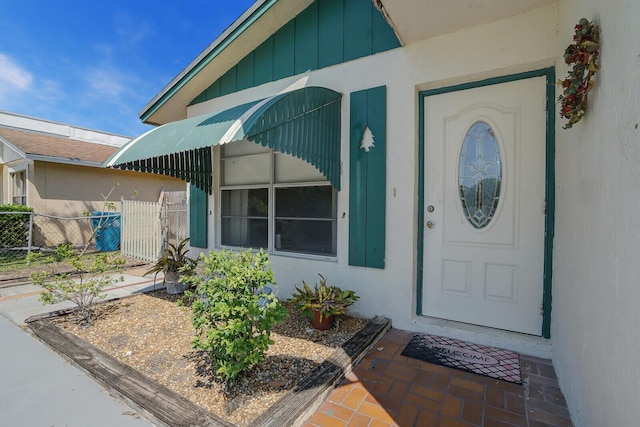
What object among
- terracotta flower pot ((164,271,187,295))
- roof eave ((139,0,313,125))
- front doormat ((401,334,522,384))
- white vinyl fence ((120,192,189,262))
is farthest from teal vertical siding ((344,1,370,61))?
white vinyl fence ((120,192,189,262))

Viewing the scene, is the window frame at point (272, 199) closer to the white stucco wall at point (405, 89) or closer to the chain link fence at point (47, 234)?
the white stucco wall at point (405, 89)

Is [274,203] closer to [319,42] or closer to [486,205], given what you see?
[319,42]

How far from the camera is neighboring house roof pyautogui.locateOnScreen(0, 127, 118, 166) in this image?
8.41 metres

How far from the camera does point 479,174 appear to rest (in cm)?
305

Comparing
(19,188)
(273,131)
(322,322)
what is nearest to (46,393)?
(322,322)

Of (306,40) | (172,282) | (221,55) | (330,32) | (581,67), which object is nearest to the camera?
(581,67)

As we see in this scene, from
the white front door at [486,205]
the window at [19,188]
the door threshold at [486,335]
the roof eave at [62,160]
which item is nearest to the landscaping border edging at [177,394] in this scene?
the door threshold at [486,335]

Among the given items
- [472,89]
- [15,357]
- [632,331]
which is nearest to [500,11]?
[472,89]

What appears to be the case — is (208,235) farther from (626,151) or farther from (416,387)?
(626,151)

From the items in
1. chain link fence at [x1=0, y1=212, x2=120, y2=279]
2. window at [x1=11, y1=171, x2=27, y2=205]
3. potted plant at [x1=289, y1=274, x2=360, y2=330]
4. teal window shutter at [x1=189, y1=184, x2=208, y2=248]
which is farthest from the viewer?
window at [x1=11, y1=171, x2=27, y2=205]

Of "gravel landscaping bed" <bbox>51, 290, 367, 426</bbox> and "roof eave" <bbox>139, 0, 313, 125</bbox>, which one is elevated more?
"roof eave" <bbox>139, 0, 313, 125</bbox>

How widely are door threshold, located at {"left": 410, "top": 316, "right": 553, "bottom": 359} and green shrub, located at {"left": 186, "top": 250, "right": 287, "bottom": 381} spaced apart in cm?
178

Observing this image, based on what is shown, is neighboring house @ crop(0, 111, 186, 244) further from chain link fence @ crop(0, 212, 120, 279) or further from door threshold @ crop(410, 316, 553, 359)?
door threshold @ crop(410, 316, 553, 359)

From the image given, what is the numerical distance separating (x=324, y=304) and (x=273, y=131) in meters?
A: 1.88
